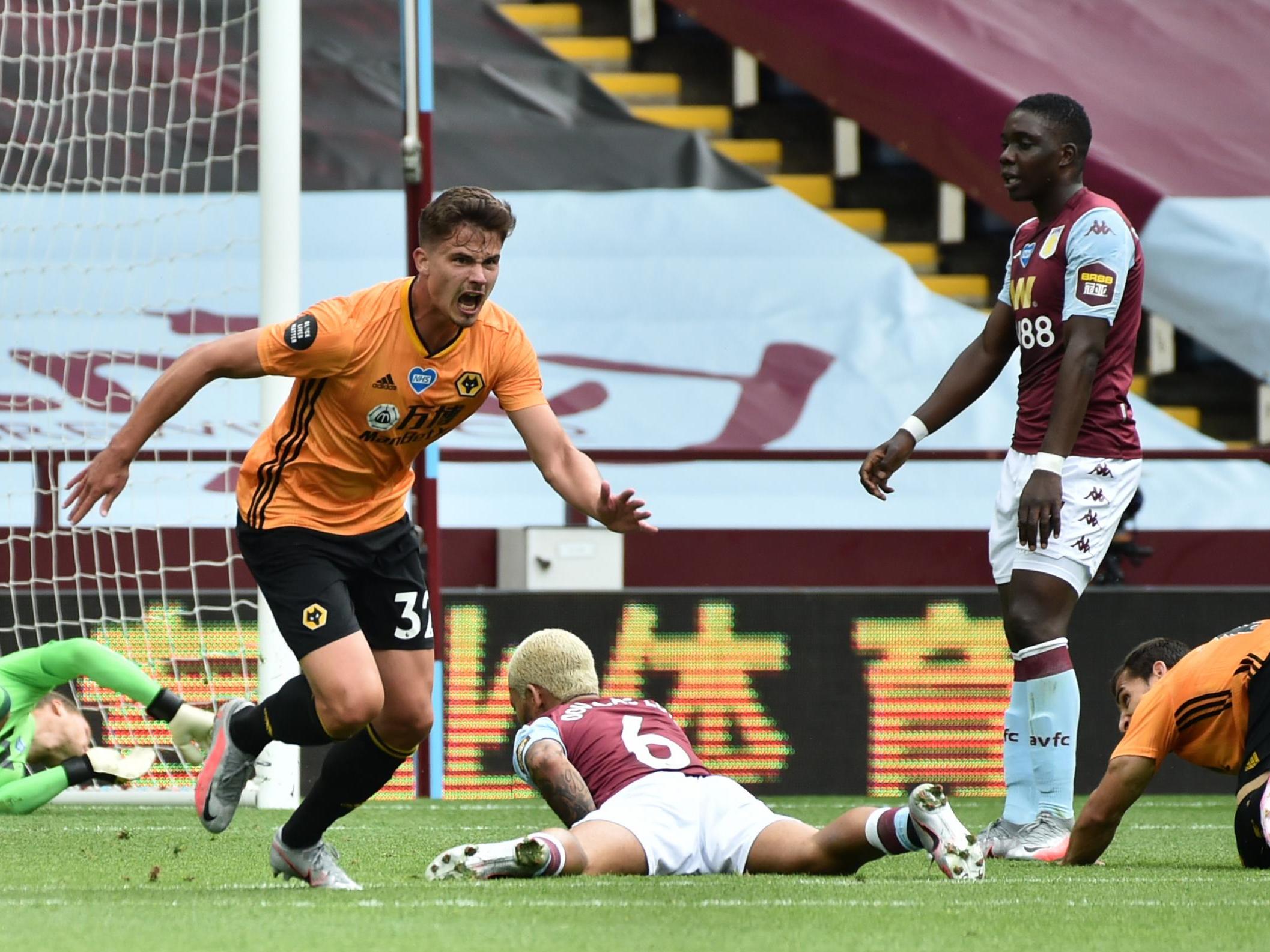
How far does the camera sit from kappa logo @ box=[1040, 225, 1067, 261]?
5.21 m

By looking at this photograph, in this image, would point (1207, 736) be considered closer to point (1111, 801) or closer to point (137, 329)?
point (1111, 801)

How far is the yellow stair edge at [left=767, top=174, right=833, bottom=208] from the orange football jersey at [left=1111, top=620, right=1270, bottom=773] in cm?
978

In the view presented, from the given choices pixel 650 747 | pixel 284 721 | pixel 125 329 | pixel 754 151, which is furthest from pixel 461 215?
pixel 754 151

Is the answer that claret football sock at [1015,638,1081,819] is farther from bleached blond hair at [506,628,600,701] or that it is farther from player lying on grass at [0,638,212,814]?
player lying on grass at [0,638,212,814]

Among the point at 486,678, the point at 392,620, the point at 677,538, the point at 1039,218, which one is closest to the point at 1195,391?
the point at 677,538

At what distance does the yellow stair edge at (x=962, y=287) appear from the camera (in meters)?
13.8

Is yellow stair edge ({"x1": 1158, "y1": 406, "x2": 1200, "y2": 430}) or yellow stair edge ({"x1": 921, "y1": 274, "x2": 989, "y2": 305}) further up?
yellow stair edge ({"x1": 921, "y1": 274, "x2": 989, "y2": 305})

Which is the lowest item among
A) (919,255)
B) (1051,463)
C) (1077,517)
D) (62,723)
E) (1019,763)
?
(62,723)

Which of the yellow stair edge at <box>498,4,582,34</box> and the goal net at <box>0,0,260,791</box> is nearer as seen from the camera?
the goal net at <box>0,0,260,791</box>

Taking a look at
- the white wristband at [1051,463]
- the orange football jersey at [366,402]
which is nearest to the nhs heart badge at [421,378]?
the orange football jersey at [366,402]

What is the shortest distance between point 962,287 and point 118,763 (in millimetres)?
8402

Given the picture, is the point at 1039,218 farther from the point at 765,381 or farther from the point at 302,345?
the point at 765,381

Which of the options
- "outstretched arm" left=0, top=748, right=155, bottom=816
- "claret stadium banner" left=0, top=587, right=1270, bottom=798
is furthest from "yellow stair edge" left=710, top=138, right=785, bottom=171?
"outstretched arm" left=0, top=748, right=155, bottom=816

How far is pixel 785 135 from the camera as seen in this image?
590 inches
